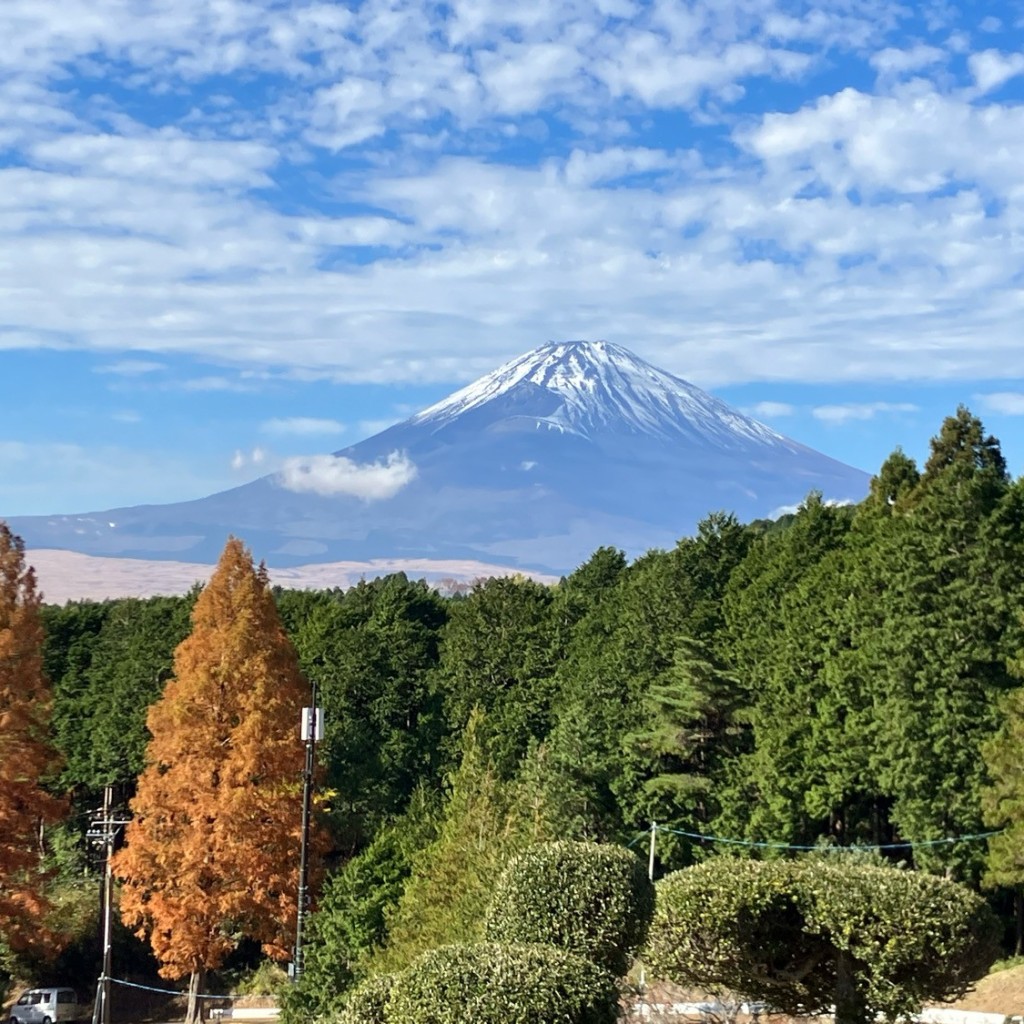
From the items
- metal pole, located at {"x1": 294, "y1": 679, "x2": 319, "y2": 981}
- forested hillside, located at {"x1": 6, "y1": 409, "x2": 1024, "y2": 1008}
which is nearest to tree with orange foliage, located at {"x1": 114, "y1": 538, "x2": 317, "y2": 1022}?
forested hillside, located at {"x1": 6, "y1": 409, "x2": 1024, "y2": 1008}

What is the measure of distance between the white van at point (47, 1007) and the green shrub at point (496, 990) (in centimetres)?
3411

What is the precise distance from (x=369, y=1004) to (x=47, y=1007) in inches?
1371

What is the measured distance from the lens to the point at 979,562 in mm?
36000

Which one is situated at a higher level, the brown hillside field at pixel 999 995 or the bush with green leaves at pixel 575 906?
the bush with green leaves at pixel 575 906

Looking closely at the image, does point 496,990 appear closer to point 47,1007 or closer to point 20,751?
point 20,751

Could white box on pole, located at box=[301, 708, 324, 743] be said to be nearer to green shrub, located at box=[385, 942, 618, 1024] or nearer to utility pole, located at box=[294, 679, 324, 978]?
utility pole, located at box=[294, 679, 324, 978]

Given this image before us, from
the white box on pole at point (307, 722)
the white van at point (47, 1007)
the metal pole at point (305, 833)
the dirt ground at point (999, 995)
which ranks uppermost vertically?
the white box on pole at point (307, 722)

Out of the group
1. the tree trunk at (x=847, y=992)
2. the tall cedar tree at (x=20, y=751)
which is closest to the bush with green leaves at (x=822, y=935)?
the tree trunk at (x=847, y=992)

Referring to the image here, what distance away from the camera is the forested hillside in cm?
3291

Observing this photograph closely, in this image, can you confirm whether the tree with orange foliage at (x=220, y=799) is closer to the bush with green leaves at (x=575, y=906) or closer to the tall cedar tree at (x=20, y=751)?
the tall cedar tree at (x=20, y=751)

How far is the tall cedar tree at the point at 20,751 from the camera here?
121ft

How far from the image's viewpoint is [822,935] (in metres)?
18.9

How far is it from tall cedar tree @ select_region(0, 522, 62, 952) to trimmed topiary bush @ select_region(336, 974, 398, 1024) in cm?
2489

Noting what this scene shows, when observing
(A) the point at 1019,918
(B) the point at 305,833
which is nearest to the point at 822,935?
(B) the point at 305,833
